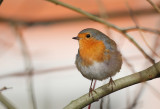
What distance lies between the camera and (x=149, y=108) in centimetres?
306

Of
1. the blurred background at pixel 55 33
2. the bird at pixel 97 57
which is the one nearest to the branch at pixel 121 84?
the bird at pixel 97 57

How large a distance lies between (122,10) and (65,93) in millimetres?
1068

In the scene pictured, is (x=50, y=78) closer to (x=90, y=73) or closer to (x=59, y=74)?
(x=59, y=74)

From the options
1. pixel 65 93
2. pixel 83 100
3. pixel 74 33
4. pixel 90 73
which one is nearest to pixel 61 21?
pixel 74 33

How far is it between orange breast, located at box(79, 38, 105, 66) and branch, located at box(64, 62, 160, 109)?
10.2 inches

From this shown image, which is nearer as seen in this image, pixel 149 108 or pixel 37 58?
pixel 149 108

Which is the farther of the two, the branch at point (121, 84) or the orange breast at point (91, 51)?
the orange breast at point (91, 51)

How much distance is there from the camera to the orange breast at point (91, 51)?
1.64 m

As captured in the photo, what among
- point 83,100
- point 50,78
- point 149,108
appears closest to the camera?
point 83,100

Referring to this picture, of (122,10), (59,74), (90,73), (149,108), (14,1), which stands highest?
(14,1)

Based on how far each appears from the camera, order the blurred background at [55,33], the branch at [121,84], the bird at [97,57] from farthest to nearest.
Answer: the blurred background at [55,33] < the bird at [97,57] < the branch at [121,84]

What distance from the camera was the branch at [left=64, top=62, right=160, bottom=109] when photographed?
4.33 ft

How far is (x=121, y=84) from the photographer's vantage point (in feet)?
4.47

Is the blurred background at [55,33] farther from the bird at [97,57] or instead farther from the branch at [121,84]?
the branch at [121,84]
